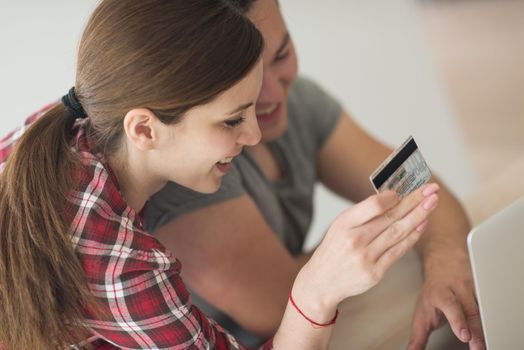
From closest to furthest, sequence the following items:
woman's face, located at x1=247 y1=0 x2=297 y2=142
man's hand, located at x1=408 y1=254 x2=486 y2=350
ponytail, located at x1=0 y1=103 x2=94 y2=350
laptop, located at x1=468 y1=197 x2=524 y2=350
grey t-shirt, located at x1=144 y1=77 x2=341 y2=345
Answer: laptop, located at x1=468 y1=197 x2=524 y2=350 → ponytail, located at x1=0 y1=103 x2=94 y2=350 → man's hand, located at x1=408 y1=254 x2=486 y2=350 → woman's face, located at x1=247 y1=0 x2=297 y2=142 → grey t-shirt, located at x1=144 y1=77 x2=341 y2=345

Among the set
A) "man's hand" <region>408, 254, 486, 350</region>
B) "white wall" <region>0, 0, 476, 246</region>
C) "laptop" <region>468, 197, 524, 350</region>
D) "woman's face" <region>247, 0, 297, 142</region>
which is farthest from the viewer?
"white wall" <region>0, 0, 476, 246</region>

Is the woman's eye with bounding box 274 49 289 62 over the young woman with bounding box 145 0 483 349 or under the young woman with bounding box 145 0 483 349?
over

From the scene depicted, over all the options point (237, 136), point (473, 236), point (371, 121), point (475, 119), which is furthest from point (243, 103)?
point (475, 119)

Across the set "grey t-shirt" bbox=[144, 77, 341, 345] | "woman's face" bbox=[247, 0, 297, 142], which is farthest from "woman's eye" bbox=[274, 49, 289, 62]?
"grey t-shirt" bbox=[144, 77, 341, 345]

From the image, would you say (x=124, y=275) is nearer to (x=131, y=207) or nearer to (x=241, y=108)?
(x=131, y=207)

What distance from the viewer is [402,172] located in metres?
1.01

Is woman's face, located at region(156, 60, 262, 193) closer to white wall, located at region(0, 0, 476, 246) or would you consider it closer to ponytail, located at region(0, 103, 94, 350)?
ponytail, located at region(0, 103, 94, 350)

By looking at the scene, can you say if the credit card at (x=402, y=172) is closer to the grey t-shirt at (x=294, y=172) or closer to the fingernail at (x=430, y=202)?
the fingernail at (x=430, y=202)

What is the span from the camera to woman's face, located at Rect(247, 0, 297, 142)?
4.20 ft

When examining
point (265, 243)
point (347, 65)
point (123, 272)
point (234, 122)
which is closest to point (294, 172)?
point (265, 243)

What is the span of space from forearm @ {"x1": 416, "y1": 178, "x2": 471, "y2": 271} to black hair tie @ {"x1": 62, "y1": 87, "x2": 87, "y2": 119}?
610 mm

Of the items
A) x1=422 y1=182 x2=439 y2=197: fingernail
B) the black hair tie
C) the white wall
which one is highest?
the black hair tie

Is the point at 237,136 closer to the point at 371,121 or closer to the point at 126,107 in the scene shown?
the point at 126,107

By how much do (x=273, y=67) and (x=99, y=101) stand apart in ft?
1.27
